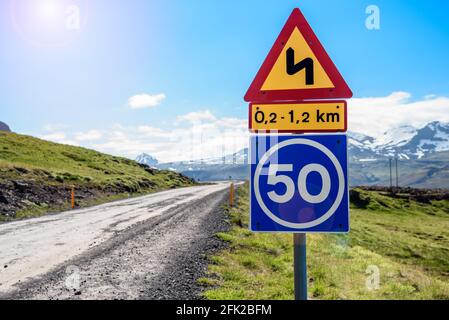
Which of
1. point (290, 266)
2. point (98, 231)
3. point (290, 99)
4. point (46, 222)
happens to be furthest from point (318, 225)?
point (46, 222)

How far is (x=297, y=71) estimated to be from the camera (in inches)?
124

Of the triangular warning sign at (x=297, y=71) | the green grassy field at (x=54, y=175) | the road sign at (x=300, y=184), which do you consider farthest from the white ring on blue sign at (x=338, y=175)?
the green grassy field at (x=54, y=175)

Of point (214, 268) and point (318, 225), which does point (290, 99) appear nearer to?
point (318, 225)

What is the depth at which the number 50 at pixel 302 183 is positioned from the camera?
114 inches

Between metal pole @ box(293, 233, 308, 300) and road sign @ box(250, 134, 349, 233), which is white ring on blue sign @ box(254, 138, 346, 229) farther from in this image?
metal pole @ box(293, 233, 308, 300)

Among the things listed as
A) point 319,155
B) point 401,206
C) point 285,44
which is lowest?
point 401,206

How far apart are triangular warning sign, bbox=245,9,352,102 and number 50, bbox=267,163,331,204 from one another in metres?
0.59

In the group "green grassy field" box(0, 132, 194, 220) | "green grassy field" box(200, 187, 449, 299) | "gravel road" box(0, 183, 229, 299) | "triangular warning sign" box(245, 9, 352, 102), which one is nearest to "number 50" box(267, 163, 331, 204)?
"triangular warning sign" box(245, 9, 352, 102)

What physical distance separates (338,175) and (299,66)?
0.97m

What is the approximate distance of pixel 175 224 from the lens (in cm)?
1522

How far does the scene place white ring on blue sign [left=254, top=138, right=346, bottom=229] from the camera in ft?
9.45

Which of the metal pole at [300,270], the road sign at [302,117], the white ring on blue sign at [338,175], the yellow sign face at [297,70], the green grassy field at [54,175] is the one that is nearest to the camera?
the metal pole at [300,270]

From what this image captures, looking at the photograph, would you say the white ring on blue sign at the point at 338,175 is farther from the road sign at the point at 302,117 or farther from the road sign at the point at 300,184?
the road sign at the point at 302,117
